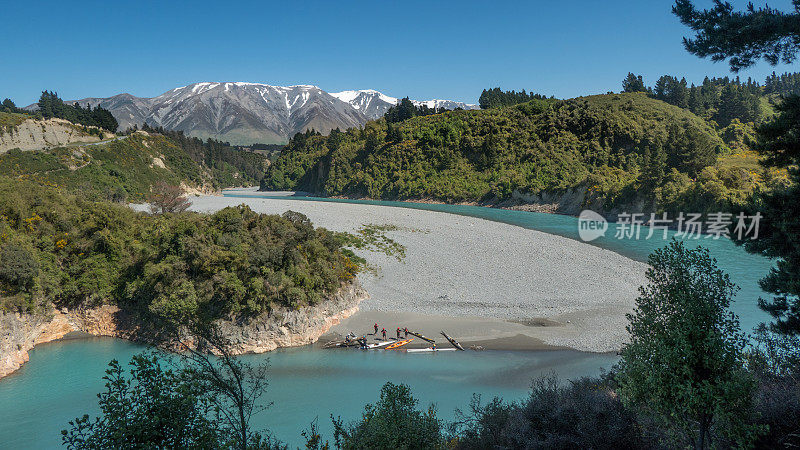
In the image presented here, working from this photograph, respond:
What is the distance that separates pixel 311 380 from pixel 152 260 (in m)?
11.8

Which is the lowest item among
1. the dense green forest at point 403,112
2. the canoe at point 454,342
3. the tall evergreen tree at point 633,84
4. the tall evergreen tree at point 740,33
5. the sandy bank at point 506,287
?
the canoe at point 454,342

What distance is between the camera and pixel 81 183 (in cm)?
5331

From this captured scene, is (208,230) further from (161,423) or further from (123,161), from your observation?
(123,161)

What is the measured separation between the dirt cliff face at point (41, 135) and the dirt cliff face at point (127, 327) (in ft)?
176

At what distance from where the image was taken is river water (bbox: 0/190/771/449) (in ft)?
46.9

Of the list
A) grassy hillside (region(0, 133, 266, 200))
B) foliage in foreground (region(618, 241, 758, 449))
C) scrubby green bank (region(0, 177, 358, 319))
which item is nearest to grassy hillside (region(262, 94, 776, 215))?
grassy hillside (region(0, 133, 266, 200))

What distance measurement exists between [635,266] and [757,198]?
2403 cm

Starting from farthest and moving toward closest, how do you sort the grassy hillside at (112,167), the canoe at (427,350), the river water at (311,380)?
1. the grassy hillside at (112,167)
2. the canoe at (427,350)
3. the river water at (311,380)

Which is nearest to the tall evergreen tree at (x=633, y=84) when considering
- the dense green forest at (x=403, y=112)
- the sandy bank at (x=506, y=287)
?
the dense green forest at (x=403, y=112)

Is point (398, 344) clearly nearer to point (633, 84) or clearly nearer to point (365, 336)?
point (365, 336)

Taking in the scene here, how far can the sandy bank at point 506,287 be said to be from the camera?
21781 millimetres

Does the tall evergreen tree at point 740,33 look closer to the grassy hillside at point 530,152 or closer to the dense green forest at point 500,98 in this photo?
the grassy hillside at point 530,152

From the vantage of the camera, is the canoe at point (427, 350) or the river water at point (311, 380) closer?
the river water at point (311, 380)

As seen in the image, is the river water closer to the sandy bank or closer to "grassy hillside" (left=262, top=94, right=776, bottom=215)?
the sandy bank
